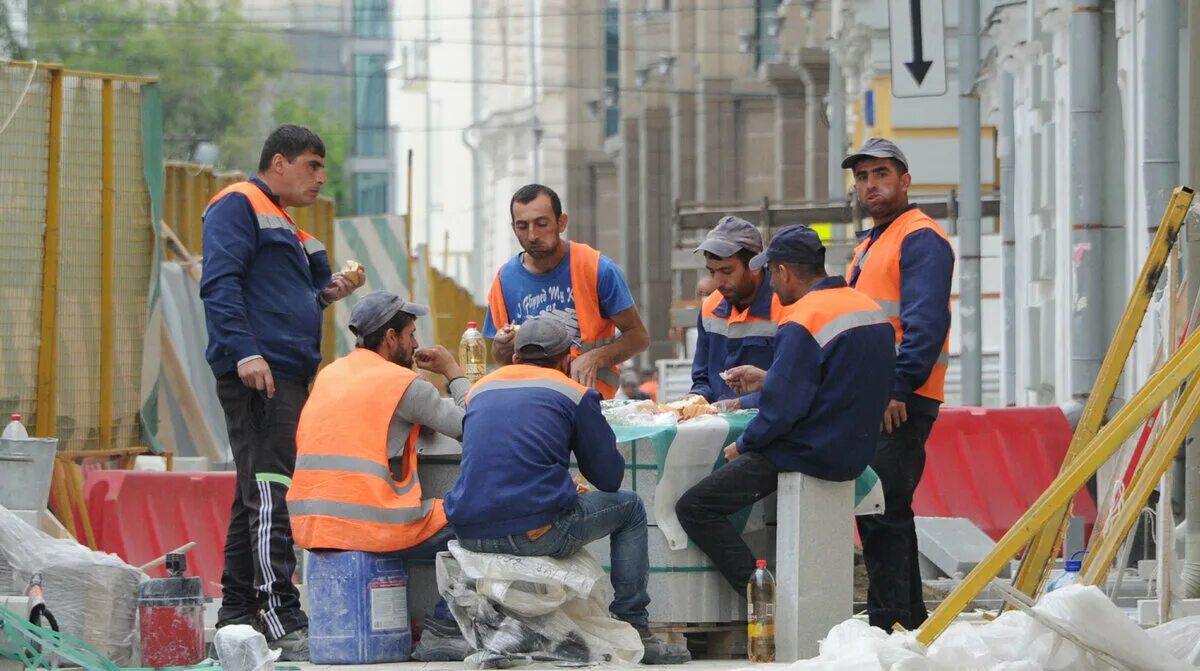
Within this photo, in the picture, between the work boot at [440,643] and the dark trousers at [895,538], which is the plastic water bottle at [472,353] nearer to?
the work boot at [440,643]

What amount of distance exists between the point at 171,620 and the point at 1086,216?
7.72 meters

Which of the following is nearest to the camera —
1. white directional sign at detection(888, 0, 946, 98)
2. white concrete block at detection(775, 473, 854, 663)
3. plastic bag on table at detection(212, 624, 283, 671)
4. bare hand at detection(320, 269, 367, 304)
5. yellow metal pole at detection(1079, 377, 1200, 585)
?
yellow metal pole at detection(1079, 377, 1200, 585)

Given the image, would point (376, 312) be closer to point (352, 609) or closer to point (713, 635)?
point (352, 609)

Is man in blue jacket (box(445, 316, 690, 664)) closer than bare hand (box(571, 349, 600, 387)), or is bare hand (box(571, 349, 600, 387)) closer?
man in blue jacket (box(445, 316, 690, 664))

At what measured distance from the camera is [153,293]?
15938 mm

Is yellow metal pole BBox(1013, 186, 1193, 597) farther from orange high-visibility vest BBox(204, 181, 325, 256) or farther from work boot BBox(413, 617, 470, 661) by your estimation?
orange high-visibility vest BBox(204, 181, 325, 256)

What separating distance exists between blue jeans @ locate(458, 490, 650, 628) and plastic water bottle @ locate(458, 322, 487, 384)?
1.58 meters

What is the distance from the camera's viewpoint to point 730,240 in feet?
37.6

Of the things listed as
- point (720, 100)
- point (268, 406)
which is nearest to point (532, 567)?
point (268, 406)

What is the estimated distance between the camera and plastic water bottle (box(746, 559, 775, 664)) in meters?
10.3

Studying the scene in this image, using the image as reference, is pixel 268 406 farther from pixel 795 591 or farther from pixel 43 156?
pixel 43 156

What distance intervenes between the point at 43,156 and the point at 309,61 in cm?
9513

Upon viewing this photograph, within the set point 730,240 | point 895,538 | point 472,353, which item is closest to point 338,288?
point 472,353

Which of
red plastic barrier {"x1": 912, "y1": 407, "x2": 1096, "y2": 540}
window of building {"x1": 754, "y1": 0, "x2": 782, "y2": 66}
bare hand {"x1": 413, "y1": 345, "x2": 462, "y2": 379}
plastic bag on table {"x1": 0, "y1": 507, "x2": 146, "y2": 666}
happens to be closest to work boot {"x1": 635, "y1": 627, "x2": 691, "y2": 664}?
bare hand {"x1": 413, "y1": 345, "x2": 462, "y2": 379}
